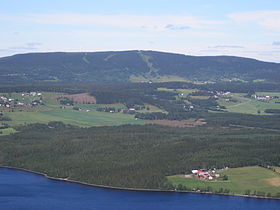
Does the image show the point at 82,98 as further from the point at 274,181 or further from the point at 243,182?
the point at 274,181

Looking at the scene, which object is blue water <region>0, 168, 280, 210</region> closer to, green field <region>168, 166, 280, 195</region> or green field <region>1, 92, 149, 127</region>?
green field <region>168, 166, 280, 195</region>

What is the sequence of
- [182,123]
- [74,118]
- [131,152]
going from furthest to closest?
[182,123]
[74,118]
[131,152]

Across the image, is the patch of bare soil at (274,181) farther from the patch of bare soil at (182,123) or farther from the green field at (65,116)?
the green field at (65,116)

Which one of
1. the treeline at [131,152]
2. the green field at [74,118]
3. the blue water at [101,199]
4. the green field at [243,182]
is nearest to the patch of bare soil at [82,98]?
the green field at [74,118]

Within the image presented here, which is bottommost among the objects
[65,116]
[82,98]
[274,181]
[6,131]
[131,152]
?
[274,181]

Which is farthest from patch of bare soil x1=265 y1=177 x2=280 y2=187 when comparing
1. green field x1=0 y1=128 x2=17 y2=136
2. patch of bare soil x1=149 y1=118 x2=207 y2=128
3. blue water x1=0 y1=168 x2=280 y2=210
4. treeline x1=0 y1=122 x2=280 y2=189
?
green field x1=0 y1=128 x2=17 y2=136

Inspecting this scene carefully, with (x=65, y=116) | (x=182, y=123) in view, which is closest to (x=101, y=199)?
(x=65, y=116)

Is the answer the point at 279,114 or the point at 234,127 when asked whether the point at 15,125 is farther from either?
the point at 279,114
